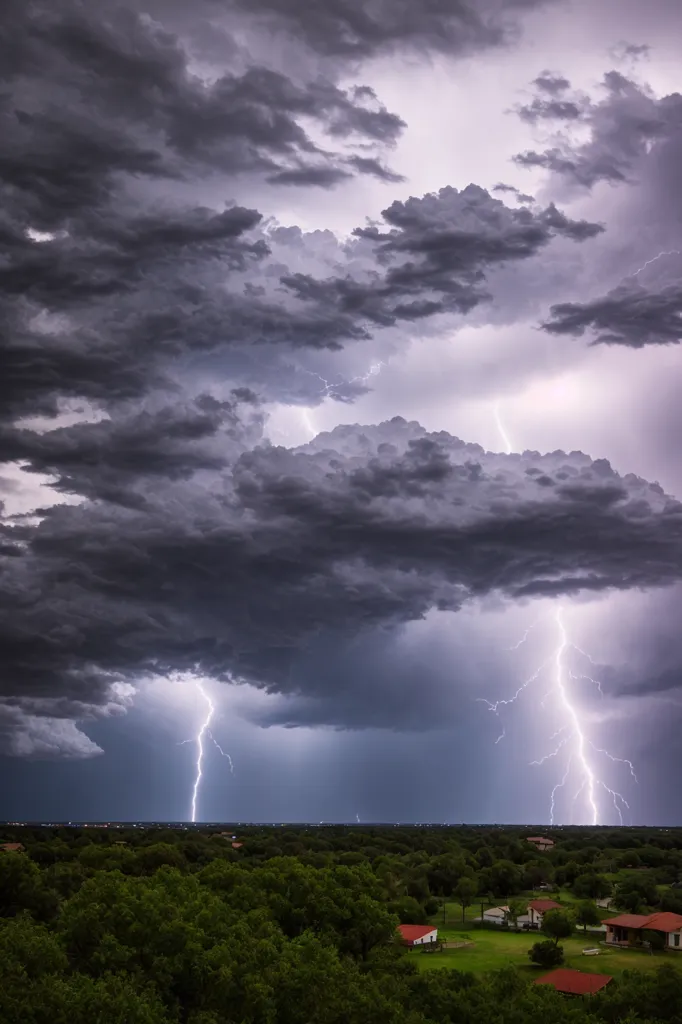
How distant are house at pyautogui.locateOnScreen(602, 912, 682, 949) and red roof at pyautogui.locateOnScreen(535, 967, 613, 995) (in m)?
20.1

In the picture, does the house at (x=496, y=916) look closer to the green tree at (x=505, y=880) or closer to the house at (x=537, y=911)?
the house at (x=537, y=911)

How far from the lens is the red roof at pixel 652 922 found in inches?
2997

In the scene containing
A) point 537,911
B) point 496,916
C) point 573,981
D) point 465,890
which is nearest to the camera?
point 573,981

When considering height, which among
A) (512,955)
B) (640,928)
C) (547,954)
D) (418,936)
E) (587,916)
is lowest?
(512,955)

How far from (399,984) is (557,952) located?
98.9ft

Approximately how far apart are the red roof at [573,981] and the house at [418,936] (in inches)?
683

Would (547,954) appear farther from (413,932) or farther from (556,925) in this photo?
(413,932)

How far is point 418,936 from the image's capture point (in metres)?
75.7

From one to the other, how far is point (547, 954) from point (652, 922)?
15863mm

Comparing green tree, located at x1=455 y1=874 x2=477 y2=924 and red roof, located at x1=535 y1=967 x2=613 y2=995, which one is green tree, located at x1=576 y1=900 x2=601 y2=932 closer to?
green tree, located at x1=455 y1=874 x2=477 y2=924

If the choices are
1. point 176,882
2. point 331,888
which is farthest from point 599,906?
point 176,882

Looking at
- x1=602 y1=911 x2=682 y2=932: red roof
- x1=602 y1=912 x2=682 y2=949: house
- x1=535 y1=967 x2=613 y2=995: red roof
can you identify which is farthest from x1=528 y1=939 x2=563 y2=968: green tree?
x1=602 y1=912 x2=682 y2=949: house

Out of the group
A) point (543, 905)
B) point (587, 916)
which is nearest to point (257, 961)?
point (587, 916)

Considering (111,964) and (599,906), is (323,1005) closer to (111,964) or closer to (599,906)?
(111,964)
